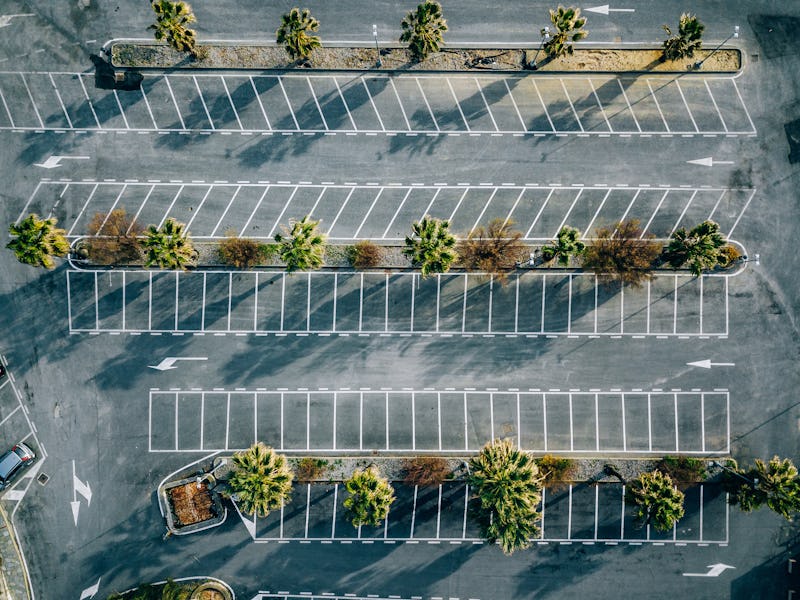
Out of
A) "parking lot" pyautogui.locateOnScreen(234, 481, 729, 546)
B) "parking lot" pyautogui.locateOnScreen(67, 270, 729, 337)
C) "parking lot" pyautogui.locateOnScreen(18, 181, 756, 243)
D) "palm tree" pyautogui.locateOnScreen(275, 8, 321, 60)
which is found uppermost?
"palm tree" pyautogui.locateOnScreen(275, 8, 321, 60)

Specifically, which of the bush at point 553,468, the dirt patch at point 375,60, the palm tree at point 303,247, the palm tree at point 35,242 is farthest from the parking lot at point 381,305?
the dirt patch at point 375,60

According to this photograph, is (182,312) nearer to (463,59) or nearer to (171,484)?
(171,484)

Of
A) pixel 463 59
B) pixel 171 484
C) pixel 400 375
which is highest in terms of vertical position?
pixel 463 59

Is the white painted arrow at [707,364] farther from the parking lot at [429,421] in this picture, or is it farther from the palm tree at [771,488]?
the palm tree at [771,488]

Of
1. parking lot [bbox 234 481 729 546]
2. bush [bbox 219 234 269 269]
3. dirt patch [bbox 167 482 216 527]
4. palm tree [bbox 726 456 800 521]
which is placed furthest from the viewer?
parking lot [bbox 234 481 729 546]

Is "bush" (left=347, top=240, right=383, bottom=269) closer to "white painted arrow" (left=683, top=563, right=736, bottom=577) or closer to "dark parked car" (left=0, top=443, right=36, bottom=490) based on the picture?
"dark parked car" (left=0, top=443, right=36, bottom=490)

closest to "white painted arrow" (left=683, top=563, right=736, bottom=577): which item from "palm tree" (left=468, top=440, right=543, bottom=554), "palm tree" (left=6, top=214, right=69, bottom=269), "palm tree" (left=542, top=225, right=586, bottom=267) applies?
"palm tree" (left=468, top=440, right=543, bottom=554)

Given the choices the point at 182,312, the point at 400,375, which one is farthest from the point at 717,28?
the point at 182,312
